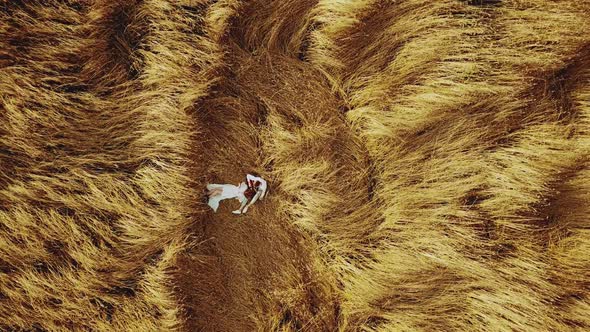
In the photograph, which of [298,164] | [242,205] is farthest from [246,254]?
[298,164]

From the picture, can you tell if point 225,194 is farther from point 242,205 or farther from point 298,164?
point 298,164

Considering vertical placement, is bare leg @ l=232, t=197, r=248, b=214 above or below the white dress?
below

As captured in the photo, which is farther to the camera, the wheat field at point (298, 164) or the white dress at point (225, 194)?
the white dress at point (225, 194)

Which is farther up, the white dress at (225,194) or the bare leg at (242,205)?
the white dress at (225,194)

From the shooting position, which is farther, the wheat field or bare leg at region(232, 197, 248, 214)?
bare leg at region(232, 197, 248, 214)

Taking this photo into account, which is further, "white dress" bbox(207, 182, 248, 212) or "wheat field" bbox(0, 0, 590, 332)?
"white dress" bbox(207, 182, 248, 212)

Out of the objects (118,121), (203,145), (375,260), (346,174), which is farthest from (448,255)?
(118,121)
